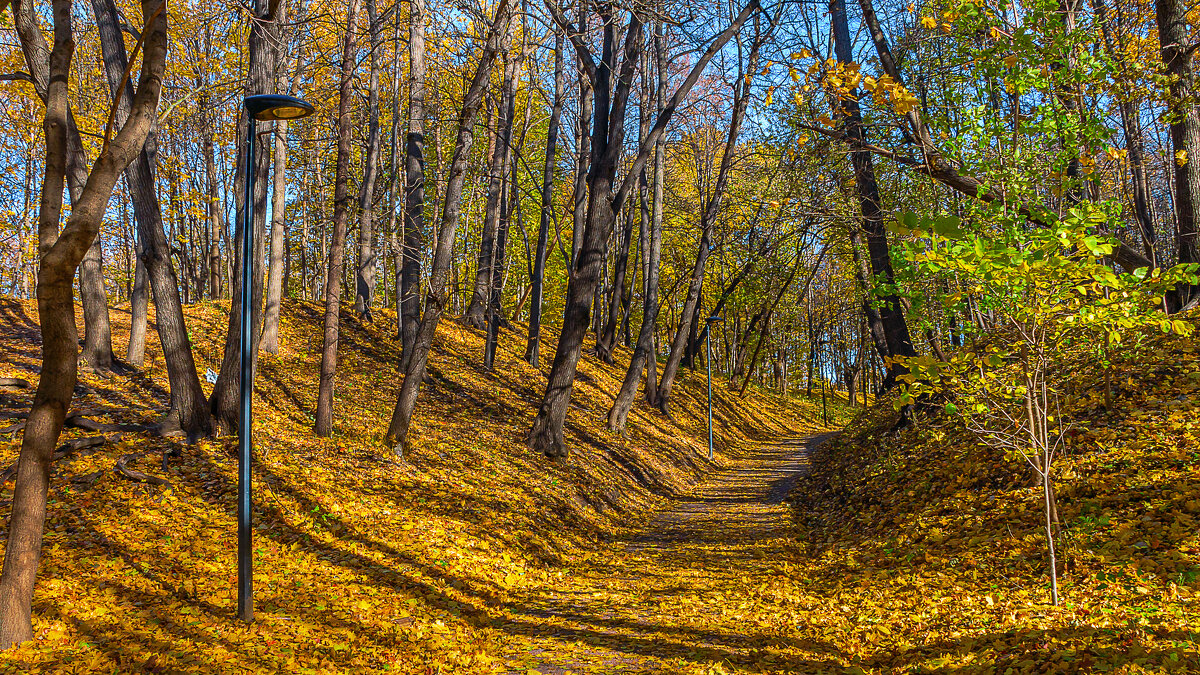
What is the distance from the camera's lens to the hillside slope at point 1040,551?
4199 millimetres

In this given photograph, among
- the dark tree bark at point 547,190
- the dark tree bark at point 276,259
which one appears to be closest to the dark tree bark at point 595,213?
the dark tree bark at point 547,190

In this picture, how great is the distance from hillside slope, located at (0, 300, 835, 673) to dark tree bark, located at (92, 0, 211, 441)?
455 millimetres

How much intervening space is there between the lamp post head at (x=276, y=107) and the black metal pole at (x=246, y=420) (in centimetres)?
11

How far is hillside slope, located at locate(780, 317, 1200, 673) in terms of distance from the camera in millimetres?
4199

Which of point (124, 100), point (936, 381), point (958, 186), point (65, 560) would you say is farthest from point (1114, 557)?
point (124, 100)

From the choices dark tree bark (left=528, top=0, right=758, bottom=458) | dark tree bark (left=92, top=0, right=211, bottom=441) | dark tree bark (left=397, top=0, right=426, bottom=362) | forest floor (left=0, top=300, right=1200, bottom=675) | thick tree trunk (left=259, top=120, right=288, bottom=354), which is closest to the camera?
forest floor (left=0, top=300, right=1200, bottom=675)

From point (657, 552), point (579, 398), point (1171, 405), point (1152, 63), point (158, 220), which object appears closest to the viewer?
point (1152, 63)

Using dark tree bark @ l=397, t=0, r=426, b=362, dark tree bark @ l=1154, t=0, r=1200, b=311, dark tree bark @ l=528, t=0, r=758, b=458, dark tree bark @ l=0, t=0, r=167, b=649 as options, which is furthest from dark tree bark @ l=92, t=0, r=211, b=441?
dark tree bark @ l=1154, t=0, r=1200, b=311

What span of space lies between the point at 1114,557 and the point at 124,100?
10.9 metres

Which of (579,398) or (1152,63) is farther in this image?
(579,398)

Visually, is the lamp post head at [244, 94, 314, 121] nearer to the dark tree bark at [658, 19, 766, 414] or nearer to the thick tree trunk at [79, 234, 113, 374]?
the thick tree trunk at [79, 234, 113, 374]

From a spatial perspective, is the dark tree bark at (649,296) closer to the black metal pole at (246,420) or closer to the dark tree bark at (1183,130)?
the dark tree bark at (1183,130)

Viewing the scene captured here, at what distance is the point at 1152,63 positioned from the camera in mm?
6234

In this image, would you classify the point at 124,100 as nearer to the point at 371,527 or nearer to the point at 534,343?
the point at 371,527
